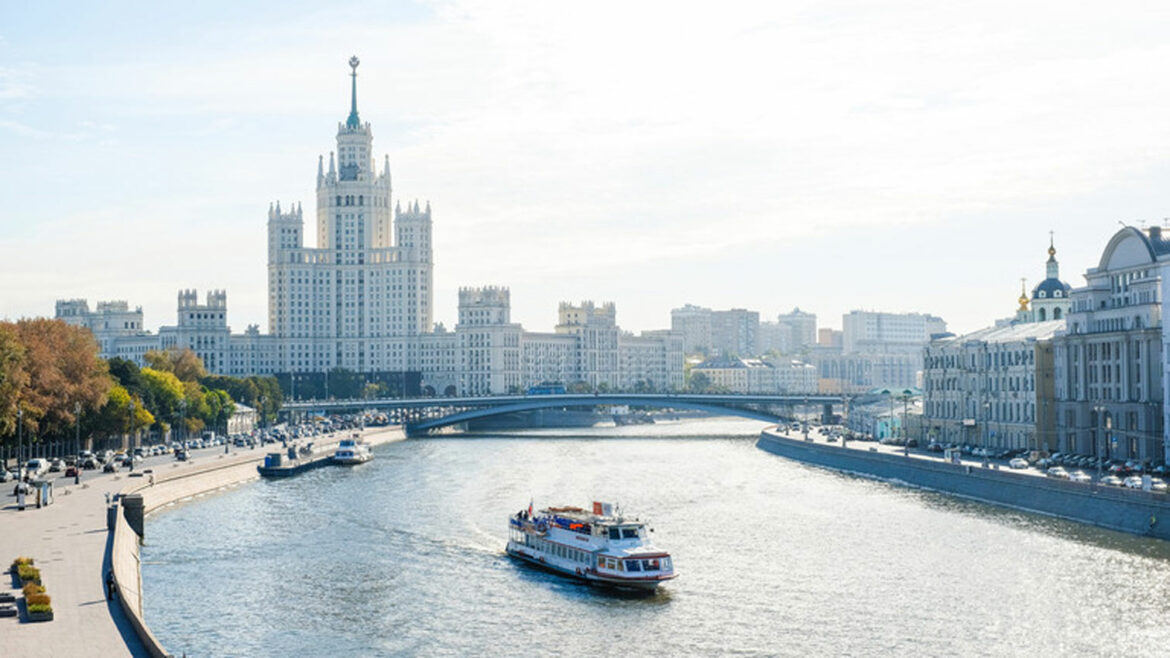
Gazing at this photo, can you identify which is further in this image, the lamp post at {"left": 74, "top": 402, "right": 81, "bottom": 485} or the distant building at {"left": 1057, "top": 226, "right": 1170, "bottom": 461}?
the distant building at {"left": 1057, "top": 226, "right": 1170, "bottom": 461}

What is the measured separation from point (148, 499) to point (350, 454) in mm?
48439

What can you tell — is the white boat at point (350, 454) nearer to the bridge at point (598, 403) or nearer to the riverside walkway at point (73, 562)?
the riverside walkway at point (73, 562)

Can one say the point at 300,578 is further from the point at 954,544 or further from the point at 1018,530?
the point at 1018,530

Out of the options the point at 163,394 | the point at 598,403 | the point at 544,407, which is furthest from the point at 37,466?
the point at 544,407

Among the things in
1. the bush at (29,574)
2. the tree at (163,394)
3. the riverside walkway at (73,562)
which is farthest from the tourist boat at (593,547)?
the tree at (163,394)

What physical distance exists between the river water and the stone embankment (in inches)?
50.8

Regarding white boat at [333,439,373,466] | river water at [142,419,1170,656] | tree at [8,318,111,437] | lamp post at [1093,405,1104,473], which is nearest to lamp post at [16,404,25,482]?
tree at [8,318,111,437]

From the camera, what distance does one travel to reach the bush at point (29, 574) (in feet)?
166

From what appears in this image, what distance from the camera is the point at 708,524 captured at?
8200 cm

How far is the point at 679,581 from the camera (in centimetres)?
6344

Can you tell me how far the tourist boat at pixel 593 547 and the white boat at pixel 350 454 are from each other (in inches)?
2452

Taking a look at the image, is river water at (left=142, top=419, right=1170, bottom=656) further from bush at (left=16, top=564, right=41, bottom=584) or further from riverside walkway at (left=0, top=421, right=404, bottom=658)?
bush at (left=16, top=564, right=41, bottom=584)

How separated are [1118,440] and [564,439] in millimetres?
90823

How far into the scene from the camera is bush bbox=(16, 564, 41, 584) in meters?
50.5
